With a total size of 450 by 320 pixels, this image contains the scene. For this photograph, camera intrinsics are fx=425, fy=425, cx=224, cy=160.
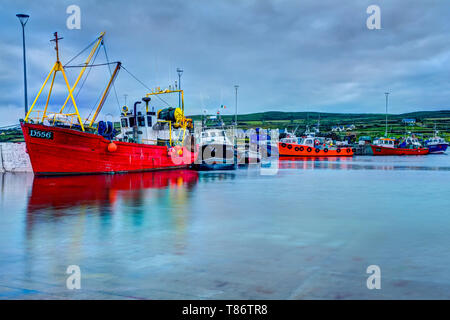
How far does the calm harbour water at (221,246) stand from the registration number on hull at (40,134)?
7616 millimetres

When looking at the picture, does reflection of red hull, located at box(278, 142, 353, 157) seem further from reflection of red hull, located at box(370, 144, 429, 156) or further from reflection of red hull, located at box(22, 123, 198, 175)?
reflection of red hull, located at box(22, 123, 198, 175)

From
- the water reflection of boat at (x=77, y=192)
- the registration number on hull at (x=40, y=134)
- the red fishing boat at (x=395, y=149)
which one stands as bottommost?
the water reflection of boat at (x=77, y=192)

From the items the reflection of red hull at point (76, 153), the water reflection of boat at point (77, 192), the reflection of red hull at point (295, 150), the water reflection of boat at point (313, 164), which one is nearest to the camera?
the water reflection of boat at point (77, 192)

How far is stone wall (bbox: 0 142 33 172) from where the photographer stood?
89.6ft

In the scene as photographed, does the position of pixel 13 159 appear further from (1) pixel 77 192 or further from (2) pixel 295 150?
(2) pixel 295 150

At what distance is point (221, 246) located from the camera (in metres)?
8.12

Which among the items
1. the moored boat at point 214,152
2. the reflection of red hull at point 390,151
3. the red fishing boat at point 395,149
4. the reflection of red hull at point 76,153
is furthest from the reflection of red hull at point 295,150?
the reflection of red hull at point 76,153

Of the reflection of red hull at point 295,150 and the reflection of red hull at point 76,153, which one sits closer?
the reflection of red hull at point 76,153

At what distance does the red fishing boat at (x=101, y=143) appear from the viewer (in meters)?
23.7

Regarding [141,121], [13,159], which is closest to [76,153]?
[13,159]

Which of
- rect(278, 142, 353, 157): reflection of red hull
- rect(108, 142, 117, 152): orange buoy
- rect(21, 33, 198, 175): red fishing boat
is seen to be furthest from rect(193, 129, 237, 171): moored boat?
rect(278, 142, 353, 157): reflection of red hull

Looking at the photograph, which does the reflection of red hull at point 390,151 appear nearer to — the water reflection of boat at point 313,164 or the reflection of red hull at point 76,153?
the water reflection of boat at point 313,164
